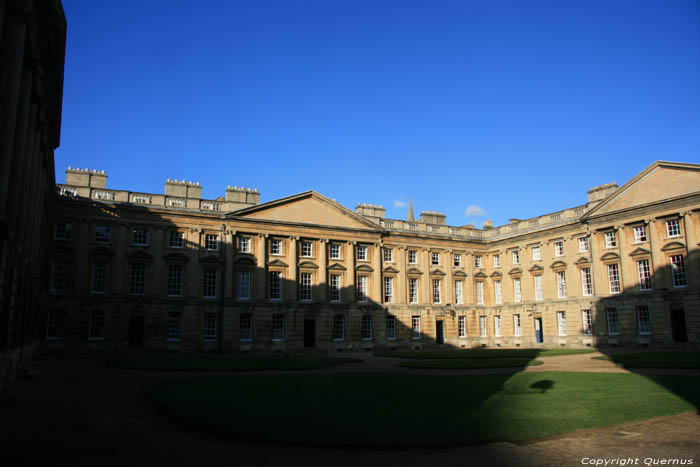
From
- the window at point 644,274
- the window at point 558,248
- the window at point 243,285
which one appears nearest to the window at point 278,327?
the window at point 243,285

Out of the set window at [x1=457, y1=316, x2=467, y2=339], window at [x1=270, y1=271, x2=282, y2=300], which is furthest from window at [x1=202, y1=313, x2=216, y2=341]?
window at [x1=457, y1=316, x2=467, y2=339]

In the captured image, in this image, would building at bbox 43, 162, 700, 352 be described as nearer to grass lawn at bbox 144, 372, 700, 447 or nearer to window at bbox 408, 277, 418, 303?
window at bbox 408, 277, 418, 303

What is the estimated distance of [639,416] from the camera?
9781 mm

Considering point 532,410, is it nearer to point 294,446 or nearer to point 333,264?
point 294,446

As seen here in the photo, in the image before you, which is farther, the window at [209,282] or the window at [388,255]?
the window at [388,255]

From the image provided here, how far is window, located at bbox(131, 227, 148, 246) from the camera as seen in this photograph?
3719 centimetres

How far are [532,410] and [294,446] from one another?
512 centimetres

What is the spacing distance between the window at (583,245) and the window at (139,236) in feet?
109

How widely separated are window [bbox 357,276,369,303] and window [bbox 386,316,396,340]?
2954 millimetres

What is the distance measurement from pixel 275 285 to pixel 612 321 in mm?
25549

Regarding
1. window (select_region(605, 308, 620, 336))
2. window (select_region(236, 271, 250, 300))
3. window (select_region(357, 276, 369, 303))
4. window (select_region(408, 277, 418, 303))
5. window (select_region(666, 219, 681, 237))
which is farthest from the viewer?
window (select_region(408, 277, 418, 303))

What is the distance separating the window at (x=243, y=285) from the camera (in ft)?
131

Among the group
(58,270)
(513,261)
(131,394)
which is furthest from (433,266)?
(131,394)

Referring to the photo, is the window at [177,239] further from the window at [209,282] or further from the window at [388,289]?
the window at [388,289]
